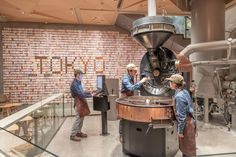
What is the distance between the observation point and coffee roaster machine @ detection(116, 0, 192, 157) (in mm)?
3530

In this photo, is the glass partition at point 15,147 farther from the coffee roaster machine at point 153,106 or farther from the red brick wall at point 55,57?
the red brick wall at point 55,57

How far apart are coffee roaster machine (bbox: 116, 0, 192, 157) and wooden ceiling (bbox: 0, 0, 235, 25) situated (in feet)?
6.76

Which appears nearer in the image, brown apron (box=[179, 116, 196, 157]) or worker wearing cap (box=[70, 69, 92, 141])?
brown apron (box=[179, 116, 196, 157])

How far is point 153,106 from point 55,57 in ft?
17.4

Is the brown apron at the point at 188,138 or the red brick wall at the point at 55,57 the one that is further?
the red brick wall at the point at 55,57

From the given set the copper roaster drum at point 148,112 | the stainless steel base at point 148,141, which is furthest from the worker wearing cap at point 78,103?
the copper roaster drum at point 148,112

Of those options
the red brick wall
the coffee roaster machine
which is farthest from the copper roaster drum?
the red brick wall

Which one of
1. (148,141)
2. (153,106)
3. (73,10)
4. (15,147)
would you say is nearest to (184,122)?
(153,106)

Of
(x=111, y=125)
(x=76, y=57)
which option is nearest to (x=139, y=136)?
(x=111, y=125)

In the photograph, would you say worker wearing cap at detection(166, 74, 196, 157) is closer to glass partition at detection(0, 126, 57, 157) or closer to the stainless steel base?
the stainless steel base

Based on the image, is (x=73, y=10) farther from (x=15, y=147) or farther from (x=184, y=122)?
(x=15, y=147)

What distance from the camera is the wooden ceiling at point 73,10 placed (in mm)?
5820

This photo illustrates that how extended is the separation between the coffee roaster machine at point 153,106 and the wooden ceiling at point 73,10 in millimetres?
2061

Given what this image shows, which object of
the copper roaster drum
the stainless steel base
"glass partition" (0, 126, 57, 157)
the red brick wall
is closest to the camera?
"glass partition" (0, 126, 57, 157)
